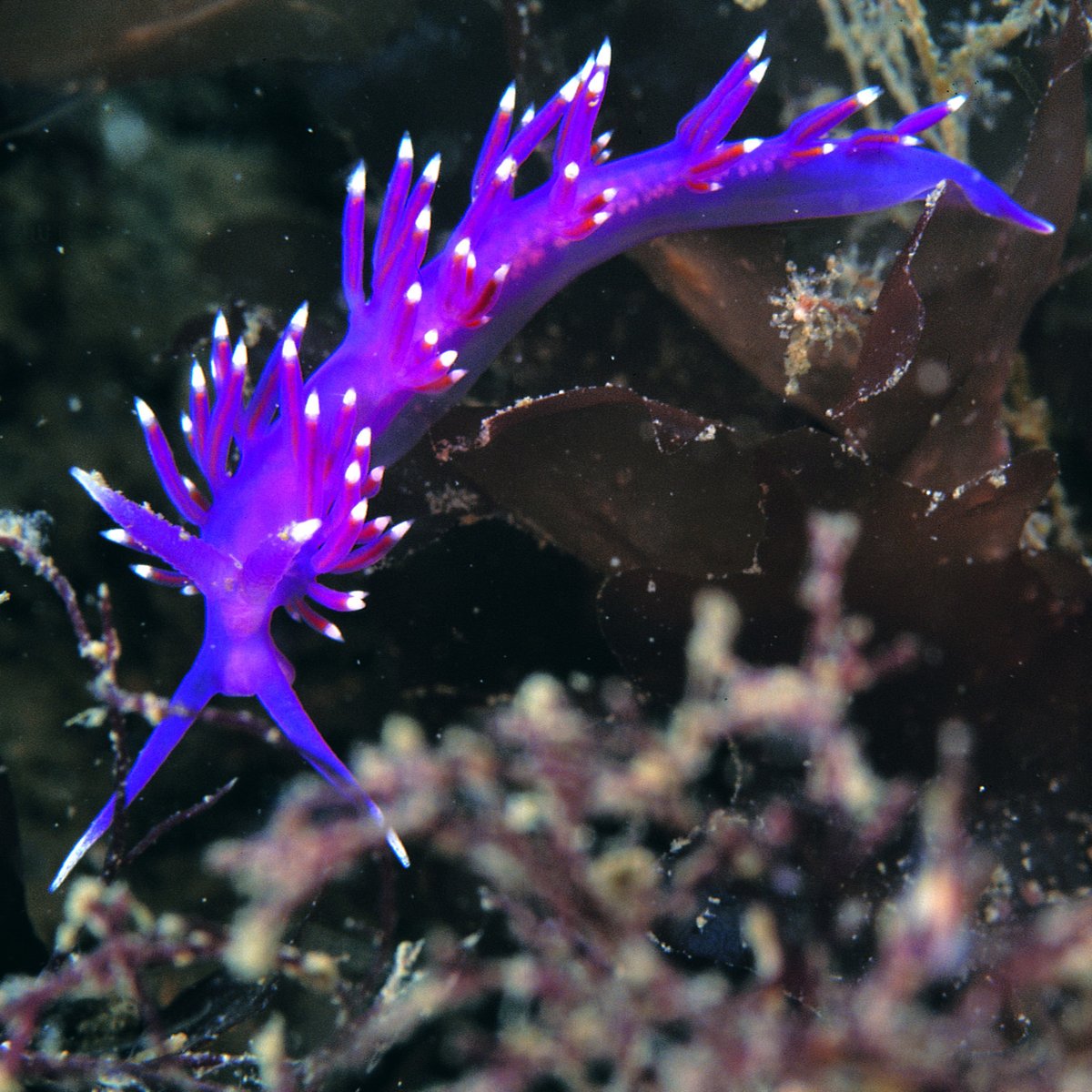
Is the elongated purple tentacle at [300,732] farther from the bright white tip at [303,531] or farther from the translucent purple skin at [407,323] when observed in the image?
the bright white tip at [303,531]

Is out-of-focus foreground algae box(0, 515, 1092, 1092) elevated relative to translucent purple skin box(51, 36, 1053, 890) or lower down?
lower down

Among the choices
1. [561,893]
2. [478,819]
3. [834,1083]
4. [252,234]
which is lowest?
[834,1083]

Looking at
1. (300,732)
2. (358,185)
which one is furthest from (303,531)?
Answer: (358,185)

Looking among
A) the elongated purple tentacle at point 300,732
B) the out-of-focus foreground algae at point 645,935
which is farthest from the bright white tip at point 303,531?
the out-of-focus foreground algae at point 645,935

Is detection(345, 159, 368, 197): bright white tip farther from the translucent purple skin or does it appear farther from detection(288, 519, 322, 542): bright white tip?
detection(288, 519, 322, 542): bright white tip

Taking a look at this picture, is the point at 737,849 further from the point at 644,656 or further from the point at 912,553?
the point at 912,553

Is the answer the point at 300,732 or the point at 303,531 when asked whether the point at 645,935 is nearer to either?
the point at 300,732

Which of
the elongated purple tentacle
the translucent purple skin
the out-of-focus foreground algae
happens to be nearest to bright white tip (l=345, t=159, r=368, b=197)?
the translucent purple skin

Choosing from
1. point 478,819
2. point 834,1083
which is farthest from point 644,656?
point 834,1083
